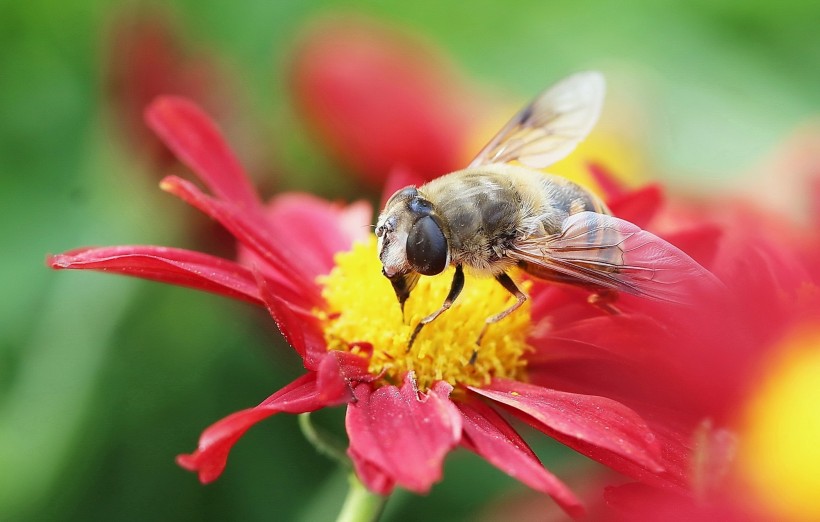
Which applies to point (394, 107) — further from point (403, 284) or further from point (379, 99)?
point (403, 284)

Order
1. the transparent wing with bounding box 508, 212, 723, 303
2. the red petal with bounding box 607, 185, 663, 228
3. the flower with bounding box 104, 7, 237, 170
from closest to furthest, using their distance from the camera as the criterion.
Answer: the transparent wing with bounding box 508, 212, 723, 303 → the red petal with bounding box 607, 185, 663, 228 → the flower with bounding box 104, 7, 237, 170

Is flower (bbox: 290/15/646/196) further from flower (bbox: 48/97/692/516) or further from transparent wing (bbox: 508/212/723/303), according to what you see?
transparent wing (bbox: 508/212/723/303)

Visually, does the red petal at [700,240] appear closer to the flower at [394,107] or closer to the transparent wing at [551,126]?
the transparent wing at [551,126]

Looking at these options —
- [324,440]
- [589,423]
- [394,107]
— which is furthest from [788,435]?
[394,107]

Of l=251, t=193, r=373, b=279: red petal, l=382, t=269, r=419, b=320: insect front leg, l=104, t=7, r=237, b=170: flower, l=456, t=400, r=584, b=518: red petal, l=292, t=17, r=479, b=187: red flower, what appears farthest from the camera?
l=292, t=17, r=479, b=187: red flower

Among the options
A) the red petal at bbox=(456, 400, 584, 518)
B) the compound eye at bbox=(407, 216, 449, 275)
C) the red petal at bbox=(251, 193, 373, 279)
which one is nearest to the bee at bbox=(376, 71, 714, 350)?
the compound eye at bbox=(407, 216, 449, 275)

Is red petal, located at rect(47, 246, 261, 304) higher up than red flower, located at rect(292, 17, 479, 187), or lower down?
higher up

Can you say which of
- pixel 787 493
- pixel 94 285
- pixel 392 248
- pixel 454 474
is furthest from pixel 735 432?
pixel 94 285
